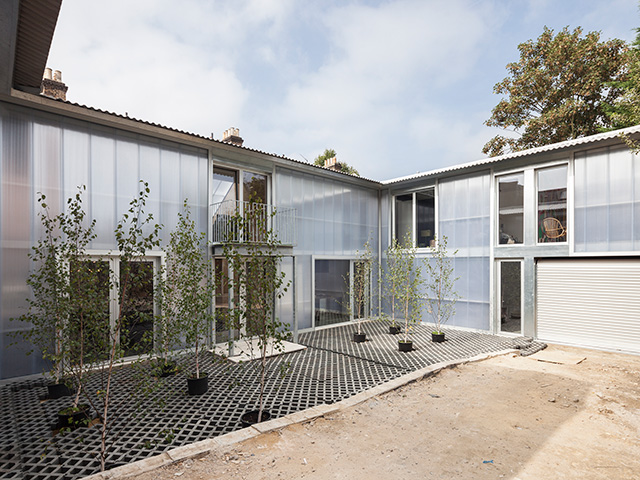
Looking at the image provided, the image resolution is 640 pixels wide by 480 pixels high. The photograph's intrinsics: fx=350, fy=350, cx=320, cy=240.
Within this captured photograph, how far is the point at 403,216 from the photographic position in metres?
12.3

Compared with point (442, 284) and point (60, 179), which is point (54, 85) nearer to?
point (60, 179)

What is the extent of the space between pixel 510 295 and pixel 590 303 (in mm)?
1752

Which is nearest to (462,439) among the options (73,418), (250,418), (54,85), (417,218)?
(250,418)

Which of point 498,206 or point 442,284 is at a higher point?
point 498,206

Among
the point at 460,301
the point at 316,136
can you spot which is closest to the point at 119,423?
the point at 460,301

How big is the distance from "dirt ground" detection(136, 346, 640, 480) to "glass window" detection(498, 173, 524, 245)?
447 centimetres

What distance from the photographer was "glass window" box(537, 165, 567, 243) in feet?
28.9

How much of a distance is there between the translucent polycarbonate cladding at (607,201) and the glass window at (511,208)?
1.27 meters

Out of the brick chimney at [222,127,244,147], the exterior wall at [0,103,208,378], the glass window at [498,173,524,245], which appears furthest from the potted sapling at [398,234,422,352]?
the brick chimney at [222,127,244,147]

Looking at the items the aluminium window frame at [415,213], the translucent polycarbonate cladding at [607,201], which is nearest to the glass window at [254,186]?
the aluminium window frame at [415,213]

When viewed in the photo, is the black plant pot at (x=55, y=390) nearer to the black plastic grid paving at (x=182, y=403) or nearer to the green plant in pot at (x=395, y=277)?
the black plastic grid paving at (x=182, y=403)

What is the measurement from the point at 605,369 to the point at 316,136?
2311 cm

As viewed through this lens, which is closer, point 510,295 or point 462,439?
point 462,439

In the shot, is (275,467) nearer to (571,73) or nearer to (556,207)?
(556,207)
